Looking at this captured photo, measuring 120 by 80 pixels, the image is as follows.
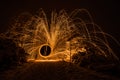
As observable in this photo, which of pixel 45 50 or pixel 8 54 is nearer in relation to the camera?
pixel 8 54

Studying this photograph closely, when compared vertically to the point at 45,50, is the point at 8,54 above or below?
below

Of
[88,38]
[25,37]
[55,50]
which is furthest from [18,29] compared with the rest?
[88,38]

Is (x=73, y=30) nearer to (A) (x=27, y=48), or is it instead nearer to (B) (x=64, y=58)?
(B) (x=64, y=58)

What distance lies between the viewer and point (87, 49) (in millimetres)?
16641

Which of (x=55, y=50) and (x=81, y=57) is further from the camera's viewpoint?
(x=55, y=50)

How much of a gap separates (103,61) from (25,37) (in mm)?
8521

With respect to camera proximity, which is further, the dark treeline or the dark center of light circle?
the dark center of light circle

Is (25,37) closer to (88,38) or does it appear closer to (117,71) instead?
(88,38)

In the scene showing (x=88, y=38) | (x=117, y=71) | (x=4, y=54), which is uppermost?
(x=88, y=38)

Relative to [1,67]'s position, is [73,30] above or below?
above

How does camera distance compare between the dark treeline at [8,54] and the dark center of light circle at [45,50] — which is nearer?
the dark treeline at [8,54]

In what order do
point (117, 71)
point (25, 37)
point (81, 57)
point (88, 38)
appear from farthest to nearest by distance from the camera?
point (25, 37), point (88, 38), point (81, 57), point (117, 71)

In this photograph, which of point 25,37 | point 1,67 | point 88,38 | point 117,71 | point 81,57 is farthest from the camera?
point 25,37

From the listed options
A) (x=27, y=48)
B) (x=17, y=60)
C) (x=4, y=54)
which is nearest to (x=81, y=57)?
(x=17, y=60)
